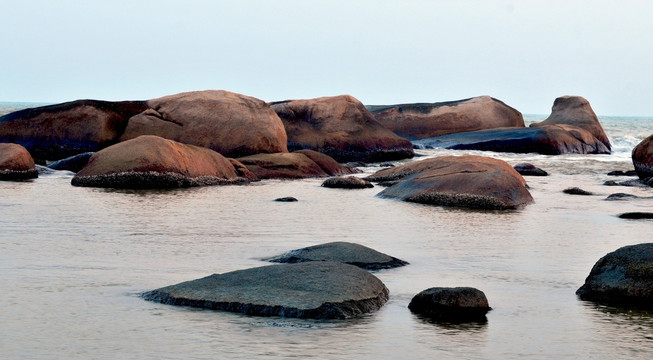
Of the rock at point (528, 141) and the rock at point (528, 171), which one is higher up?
the rock at point (528, 141)

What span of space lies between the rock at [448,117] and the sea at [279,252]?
100 ft

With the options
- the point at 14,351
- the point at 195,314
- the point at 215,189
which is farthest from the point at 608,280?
the point at 215,189

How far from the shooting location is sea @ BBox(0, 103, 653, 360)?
19.4 feet

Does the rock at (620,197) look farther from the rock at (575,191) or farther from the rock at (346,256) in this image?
the rock at (346,256)

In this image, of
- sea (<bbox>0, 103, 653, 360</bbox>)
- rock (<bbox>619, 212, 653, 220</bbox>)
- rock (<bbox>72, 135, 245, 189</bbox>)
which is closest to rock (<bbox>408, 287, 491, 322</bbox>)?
sea (<bbox>0, 103, 653, 360</bbox>)

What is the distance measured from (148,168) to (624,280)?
1326 cm

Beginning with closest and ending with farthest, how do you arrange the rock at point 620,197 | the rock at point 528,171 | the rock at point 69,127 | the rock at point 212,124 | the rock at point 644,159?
the rock at point 620,197
the rock at point 644,159
the rock at point 212,124
the rock at point 69,127
the rock at point 528,171

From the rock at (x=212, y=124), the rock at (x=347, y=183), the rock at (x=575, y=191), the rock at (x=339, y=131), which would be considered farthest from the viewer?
the rock at (x=339, y=131)

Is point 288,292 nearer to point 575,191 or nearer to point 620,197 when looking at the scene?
point 620,197

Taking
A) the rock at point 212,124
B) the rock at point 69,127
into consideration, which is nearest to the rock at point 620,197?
the rock at point 212,124

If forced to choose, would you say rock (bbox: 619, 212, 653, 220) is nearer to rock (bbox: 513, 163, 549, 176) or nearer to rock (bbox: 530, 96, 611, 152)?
rock (bbox: 513, 163, 549, 176)

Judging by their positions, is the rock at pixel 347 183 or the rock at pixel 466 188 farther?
the rock at pixel 347 183

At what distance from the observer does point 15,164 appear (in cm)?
2078

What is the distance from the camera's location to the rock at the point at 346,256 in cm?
909
